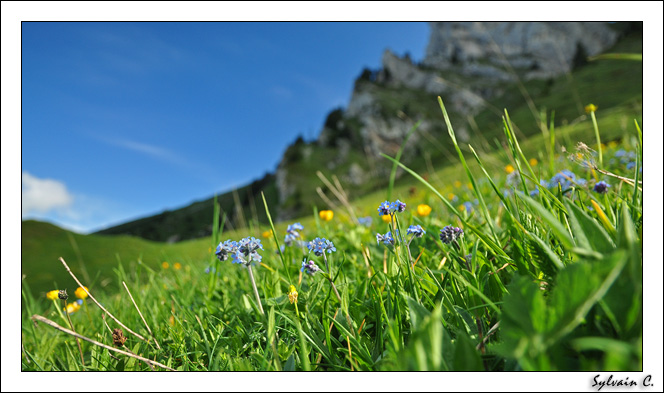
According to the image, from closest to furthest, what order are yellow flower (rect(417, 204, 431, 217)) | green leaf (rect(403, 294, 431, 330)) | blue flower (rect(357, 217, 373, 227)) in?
green leaf (rect(403, 294, 431, 330)) < yellow flower (rect(417, 204, 431, 217)) < blue flower (rect(357, 217, 373, 227))

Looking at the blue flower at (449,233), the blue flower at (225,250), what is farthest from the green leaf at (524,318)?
the blue flower at (225,250)

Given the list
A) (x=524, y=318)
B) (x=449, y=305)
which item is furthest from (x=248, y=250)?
(x=524, y=318)

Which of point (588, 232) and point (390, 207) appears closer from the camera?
point (588, 232)

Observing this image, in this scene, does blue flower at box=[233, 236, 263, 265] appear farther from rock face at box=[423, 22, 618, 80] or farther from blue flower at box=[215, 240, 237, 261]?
rock face at box=[423, 22, 618, 80]

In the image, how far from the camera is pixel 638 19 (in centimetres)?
124

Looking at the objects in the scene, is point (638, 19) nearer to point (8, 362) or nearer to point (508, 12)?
point (508, 12)

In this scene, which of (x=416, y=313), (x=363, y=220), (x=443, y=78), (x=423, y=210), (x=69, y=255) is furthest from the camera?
(x=443, y=78)

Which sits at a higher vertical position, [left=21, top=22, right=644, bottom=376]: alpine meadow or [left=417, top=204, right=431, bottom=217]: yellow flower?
[left=417, top=204, right=431, bottom=217]: yellow flower

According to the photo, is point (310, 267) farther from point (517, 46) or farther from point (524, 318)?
point (517, 46)

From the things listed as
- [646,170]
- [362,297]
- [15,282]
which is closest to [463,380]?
[362,297]

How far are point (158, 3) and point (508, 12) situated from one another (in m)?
1.43

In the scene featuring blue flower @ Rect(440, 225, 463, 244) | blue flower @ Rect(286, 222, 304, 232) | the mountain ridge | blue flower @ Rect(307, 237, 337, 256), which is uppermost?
the mountain ridge

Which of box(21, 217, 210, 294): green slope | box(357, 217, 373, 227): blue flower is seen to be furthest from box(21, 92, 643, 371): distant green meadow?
box(21, 217, 210, 294): green slope

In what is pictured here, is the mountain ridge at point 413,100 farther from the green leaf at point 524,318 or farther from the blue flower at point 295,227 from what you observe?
the green leaf at point 524,318
